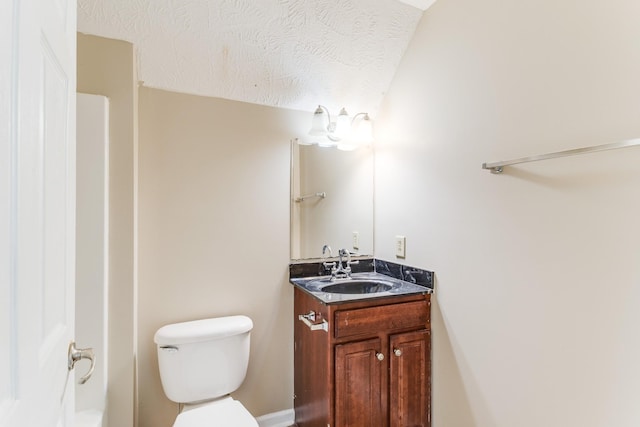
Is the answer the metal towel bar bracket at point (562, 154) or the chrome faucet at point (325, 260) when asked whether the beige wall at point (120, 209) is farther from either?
the metal towel bar bracket at point (562, 154)

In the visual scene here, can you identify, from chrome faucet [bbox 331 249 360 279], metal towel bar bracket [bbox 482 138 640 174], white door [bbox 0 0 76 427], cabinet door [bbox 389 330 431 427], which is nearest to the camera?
white door [bbox 0 0 76 427]

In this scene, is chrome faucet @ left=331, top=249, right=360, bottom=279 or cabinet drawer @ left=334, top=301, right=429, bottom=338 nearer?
cabinet drawer @ left=334, top=301, right=429, bottom=338

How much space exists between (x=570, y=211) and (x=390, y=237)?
A: 3.50 ft

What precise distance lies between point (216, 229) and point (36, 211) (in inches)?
51.6

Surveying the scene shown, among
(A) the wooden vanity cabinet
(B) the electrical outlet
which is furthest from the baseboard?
(B) the electrical outlet

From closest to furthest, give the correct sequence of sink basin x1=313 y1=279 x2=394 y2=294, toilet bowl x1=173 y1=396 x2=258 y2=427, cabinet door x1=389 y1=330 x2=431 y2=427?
toilet bowl x1=173 y1=396 x2=258 y2=427 → cabinet door x1=389 y1=330 x2=431 y2=427 → sink basin x1=313 y1=279 x2=394 y2=294

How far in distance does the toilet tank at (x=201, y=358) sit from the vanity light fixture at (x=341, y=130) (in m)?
1.25

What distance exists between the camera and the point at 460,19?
157 cm

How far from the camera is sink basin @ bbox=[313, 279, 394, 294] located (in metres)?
1.92

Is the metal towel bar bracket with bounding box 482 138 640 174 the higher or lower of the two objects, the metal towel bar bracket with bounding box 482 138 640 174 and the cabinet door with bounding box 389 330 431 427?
the higher

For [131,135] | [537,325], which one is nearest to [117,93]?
[131,135]

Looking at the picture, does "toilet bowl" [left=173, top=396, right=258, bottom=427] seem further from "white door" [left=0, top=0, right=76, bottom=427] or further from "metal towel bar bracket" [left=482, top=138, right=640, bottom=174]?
"metal towel bar bracket" [left=482, top=138, right=640, bottom=174]

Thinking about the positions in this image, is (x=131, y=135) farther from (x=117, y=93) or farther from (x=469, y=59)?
(x=469, y=59)

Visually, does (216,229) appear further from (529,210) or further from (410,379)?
(529,210)
